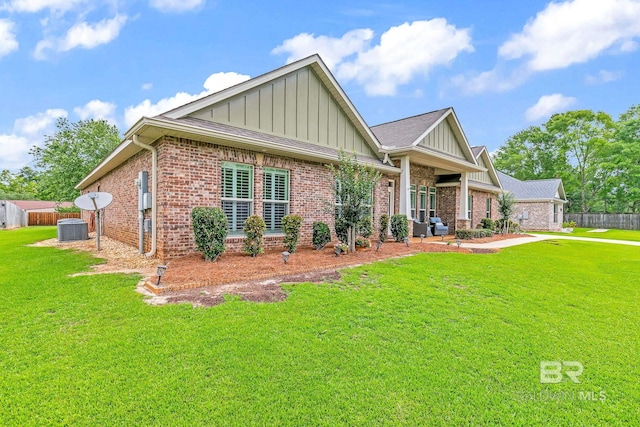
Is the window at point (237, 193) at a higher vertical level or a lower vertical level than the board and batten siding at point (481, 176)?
lower

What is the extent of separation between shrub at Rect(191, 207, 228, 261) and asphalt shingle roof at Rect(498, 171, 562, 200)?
26.7m

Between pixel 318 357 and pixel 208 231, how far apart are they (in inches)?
183

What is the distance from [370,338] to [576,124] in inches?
1802

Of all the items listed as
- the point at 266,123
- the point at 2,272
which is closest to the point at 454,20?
the point at 266,123

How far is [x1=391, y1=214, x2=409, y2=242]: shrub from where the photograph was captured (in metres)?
11.5

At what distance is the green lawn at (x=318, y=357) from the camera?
216 cm

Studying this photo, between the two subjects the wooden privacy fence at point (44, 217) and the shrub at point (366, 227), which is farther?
Result: the wooden privacy fence at point (44, 217)

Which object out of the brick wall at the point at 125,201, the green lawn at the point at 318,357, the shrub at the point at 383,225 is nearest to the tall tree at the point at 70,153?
the brick wall at the point at 125,201

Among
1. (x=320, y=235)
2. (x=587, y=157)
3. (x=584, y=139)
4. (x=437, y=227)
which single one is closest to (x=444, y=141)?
(x=437, y=227)

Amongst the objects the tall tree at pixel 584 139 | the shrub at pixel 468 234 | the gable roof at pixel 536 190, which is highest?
the tall tree at pixel 584 139

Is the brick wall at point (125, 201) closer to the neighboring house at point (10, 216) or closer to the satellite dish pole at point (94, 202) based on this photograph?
the satellite dish pole at point (94, 202)

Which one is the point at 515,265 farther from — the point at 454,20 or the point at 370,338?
the point at 454,20

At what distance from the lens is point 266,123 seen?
9039mm
